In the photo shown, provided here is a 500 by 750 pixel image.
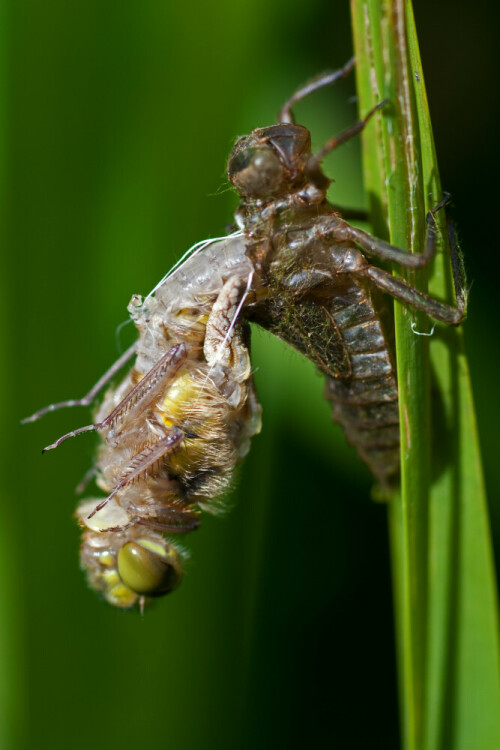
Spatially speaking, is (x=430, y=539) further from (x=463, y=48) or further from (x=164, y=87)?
(x=463, y=48)

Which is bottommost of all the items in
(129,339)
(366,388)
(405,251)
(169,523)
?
(169,523)

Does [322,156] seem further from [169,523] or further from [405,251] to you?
[169,523]

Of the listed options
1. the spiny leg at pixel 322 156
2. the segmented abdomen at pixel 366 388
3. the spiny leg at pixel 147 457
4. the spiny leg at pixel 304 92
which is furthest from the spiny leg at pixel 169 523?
the spiny leg at pixel 304 92

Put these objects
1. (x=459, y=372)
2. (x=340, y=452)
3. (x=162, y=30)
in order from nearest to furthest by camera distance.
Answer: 1. (x=459, y=372)
2. (x=162, y=30)
3. (x=340, y=452)

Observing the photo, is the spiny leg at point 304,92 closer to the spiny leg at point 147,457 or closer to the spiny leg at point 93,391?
the spiny leg at point 93,391

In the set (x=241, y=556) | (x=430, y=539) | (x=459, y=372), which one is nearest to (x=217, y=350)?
(x=459, y=372)

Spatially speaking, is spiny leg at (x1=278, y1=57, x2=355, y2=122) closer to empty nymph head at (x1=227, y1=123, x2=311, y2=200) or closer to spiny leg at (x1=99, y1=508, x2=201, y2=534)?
empty nymph head at (x1=227, y1=123, x2=311, y2=200)

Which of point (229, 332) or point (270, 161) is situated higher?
point (270, 161)

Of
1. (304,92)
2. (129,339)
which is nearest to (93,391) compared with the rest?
(129,339)
